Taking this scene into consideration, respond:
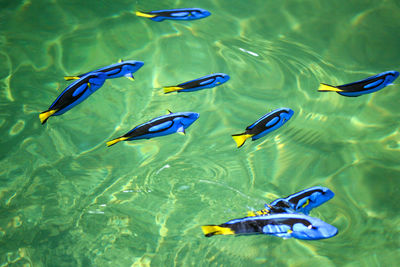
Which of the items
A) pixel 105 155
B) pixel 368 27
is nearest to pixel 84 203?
pixel 105 155

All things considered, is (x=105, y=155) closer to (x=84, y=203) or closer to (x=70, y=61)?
(x=84, y=203)

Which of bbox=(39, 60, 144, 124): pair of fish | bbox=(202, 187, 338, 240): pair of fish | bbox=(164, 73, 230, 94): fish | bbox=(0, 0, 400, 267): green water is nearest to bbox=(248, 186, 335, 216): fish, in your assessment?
bbox=(202, 187, 338, 240): pair of fish

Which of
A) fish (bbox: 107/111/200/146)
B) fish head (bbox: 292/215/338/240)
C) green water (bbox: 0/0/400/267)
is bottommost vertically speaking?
green water (bbox: 0/0/400/267)

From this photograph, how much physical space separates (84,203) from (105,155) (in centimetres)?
74

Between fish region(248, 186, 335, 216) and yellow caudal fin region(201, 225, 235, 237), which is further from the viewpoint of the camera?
fish region(248, 186, 335, 216)

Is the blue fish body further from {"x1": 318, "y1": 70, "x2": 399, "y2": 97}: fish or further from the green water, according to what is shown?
{"x1": 318, "y1": 70, "x2": 399, "y2": 97}: fish

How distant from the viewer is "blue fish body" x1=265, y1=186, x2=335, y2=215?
2514 millimetres

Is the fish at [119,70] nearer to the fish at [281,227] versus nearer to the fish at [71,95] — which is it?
the fish at [71,95]

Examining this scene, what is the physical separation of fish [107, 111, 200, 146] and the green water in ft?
4.42

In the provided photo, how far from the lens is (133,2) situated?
5305 mm

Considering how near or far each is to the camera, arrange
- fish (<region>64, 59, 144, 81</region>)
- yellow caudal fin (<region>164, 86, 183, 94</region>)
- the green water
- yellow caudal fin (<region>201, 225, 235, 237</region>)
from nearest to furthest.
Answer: yellow caudal fin (<region>201, 225, 235, 237</region>)
fish (<region>64, 59, 144, 81</region>)
yellow caudal fin (<region>164, 86, 183, 94</region>)
the green water

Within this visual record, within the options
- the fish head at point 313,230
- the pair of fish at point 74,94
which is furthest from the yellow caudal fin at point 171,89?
the fish head at point 313,230

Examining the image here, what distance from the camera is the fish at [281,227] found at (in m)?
1.90

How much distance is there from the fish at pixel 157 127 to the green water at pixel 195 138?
1.35 meters
